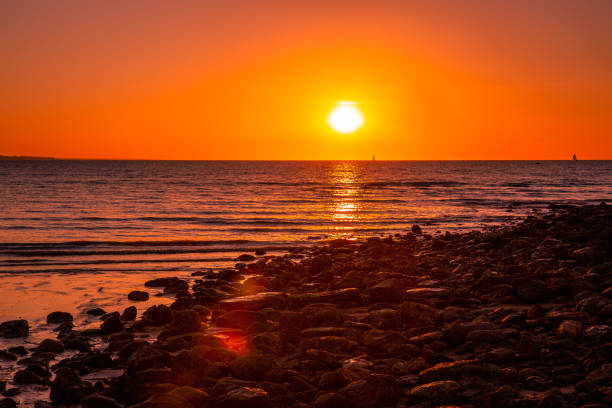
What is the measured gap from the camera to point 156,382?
271 inches

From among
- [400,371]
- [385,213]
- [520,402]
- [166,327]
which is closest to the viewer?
[520,402]

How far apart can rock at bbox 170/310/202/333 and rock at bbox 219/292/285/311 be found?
1.00m

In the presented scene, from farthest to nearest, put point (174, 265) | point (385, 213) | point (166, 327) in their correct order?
point (385, 213), point (174, 265), point (166, 327)

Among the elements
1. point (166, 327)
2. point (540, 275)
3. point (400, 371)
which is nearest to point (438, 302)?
point (540, 275)

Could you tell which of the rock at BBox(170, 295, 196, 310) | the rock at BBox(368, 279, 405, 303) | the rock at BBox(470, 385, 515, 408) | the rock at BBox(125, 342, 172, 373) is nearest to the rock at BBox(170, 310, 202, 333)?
the rock at BBox(170, 295, 196, 310)

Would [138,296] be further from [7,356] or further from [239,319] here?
[7,356]

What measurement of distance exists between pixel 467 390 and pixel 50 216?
31.4m

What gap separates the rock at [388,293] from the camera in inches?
423

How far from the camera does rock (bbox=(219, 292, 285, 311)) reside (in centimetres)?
1059

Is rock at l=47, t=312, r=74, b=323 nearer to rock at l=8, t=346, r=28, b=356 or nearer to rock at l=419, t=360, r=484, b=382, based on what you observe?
rock at l=8, t=346, r=28, b=356

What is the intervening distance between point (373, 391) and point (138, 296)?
7.99 meters

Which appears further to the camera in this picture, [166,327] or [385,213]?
[385,213]

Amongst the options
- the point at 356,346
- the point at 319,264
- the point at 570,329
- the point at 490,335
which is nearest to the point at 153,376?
the point at 356,346

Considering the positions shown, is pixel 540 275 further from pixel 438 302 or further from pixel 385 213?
pixel 385 213
